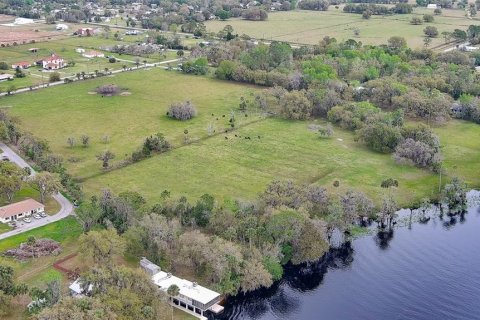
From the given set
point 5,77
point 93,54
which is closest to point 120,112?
point 5,77

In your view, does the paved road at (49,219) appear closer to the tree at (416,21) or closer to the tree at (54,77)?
the tree at (54,77)

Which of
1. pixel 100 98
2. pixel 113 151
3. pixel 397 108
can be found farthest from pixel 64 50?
pixel 397 108

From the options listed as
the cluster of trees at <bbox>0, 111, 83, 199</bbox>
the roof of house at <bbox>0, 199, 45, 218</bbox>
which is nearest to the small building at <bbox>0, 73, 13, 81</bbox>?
the cluster of trees at <bbox>0, 111, 83, 199</bbox>

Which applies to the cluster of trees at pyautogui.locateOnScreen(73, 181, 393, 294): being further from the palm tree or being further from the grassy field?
the grassy field

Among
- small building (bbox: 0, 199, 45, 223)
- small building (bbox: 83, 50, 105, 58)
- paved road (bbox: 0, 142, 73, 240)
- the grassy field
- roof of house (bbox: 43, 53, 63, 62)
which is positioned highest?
the grassy field

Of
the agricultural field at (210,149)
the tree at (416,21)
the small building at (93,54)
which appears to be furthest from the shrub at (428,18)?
the small building at (93,54)

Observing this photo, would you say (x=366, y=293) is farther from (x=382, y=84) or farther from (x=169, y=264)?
(x=382, y=84)
